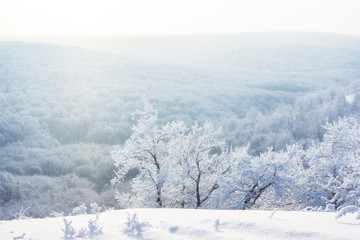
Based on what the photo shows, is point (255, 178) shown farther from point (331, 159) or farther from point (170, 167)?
point (170, 167)

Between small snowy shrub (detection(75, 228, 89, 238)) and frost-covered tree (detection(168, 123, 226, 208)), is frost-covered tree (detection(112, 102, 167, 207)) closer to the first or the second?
frost-covered tree (detection(168, 123, 226, 208))

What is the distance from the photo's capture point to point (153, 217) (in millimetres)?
5207

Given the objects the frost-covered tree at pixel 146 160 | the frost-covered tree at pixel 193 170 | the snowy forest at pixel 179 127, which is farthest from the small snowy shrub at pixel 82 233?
the frost-covered tree at pixel 193 170

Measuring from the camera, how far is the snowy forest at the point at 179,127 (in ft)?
54.8

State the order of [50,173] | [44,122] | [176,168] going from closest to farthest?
1. [176,168]
2. [50,173]
3. [44,122]

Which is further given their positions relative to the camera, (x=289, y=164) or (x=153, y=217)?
(x=289, y=164)

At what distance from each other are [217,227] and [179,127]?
44.6ft

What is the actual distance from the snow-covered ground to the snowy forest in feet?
9.69

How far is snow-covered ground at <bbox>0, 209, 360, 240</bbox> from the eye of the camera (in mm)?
3676

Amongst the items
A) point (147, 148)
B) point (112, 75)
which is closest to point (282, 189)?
point (147, 148)

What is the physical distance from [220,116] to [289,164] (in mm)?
68903

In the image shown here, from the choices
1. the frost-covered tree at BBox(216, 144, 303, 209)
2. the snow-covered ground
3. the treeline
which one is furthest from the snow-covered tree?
the snow-covered ground

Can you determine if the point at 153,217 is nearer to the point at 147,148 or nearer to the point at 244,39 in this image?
the point at 147,148

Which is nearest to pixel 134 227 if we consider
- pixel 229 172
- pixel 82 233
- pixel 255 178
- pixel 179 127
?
pixel 82 233
